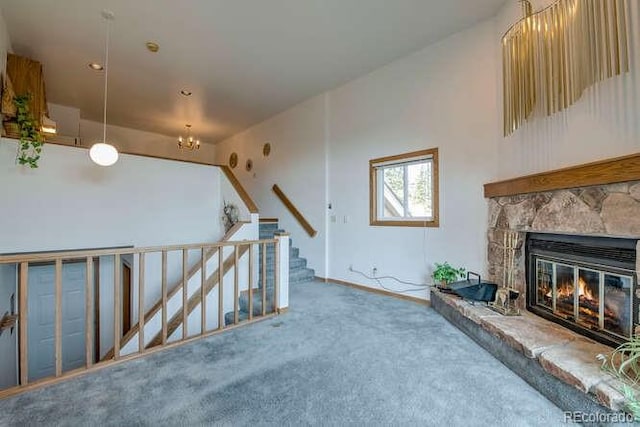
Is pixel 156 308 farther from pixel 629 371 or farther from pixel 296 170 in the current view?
pixel 629 371

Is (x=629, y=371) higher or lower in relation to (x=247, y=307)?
higher

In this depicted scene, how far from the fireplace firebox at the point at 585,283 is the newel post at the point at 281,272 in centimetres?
235

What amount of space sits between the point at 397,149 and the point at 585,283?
2436 mm

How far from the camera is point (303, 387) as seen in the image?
1.83m

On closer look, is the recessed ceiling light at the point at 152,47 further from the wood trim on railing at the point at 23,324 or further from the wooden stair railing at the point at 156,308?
the wood trim on railing at the point at 23,324

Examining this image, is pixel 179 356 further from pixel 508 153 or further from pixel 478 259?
pixel 508 153

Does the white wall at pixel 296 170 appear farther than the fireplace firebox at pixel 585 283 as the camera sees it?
Yes

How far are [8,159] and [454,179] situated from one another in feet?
16.2

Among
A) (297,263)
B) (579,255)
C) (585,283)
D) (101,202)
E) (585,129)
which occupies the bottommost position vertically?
(297,263)

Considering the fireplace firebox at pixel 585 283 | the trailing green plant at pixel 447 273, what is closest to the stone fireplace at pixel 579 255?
the fireplace firebox at pixel 585 283

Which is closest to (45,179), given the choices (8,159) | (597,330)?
(8,159)

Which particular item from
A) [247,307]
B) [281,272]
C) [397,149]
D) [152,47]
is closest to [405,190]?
[397,149]

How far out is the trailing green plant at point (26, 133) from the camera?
9.82 feet

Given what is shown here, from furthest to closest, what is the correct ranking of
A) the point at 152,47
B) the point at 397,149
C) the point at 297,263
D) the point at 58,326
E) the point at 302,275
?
the point at 297,263 < the point at 302,275 < the point at 397,149 < the point at 152,47 < the point at 58,326
